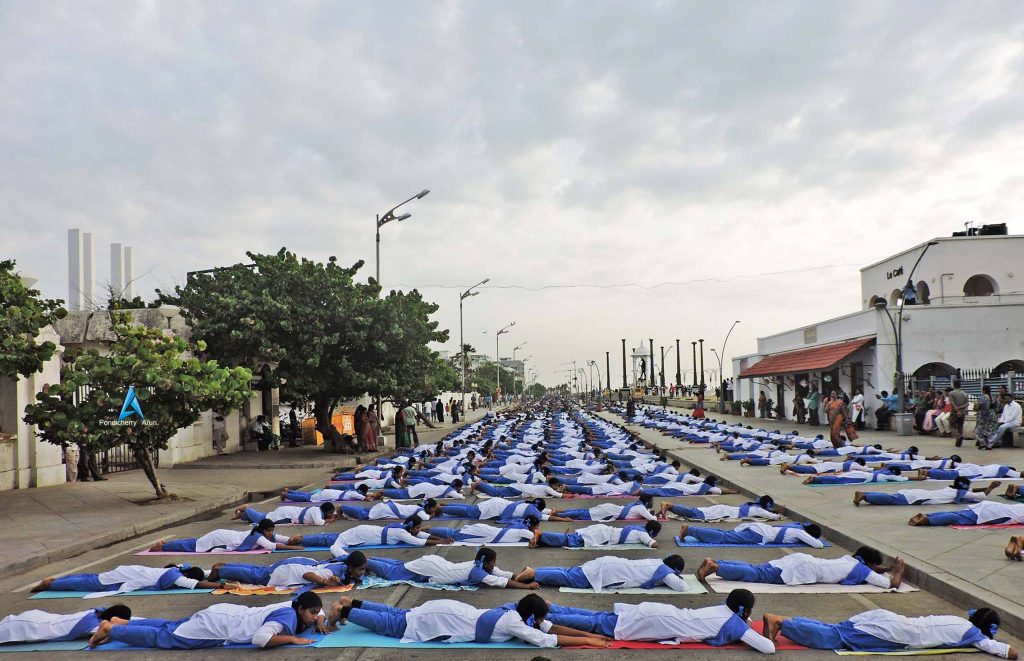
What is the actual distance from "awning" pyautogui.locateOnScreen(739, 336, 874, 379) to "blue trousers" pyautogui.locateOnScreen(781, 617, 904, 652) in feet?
81.9

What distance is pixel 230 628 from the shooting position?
5.77 meters

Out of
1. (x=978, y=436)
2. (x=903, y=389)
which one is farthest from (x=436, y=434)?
(x=978, y=436)

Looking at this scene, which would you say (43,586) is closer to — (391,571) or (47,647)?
(47,647)

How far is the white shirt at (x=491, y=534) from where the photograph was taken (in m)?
9.60

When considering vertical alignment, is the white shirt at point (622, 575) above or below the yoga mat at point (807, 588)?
above

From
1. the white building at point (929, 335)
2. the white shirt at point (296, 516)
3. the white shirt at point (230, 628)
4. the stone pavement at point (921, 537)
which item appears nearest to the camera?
the white shirt at point (230, 628)

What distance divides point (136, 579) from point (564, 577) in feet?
13.6

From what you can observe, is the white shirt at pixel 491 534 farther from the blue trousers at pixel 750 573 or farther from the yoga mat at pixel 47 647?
the yoga mat at pixel 47 647

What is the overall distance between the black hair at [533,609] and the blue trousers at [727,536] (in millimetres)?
4086

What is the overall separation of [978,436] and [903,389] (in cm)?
548

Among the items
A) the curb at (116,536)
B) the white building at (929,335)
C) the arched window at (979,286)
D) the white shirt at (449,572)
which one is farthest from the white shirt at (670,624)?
the arched window at (979,286)

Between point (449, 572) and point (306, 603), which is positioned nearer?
point (306, 603)

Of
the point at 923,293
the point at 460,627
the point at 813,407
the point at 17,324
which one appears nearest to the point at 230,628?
the point at 460,627

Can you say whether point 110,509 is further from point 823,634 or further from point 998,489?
A: point 998,489
